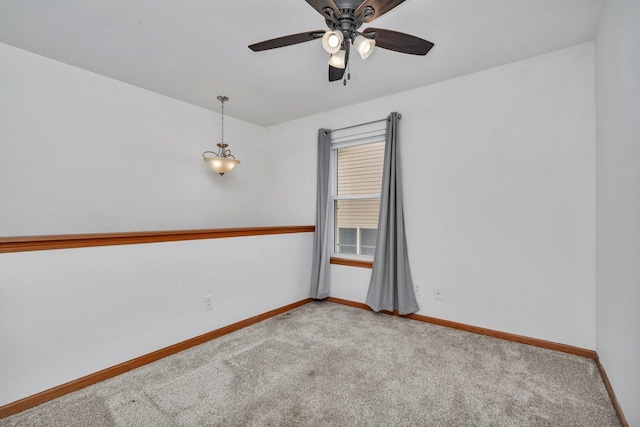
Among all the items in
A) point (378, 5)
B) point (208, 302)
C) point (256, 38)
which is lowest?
point (208, 302)

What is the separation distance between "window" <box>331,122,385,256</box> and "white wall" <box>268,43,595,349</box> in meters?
0.40

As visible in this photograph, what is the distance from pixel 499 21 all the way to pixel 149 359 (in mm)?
3504

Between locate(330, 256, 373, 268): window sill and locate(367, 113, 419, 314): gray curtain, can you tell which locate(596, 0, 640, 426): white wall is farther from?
locate(330, 256, 373, 268): window sill

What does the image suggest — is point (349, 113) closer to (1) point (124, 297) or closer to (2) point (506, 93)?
(2) point (506, 93)

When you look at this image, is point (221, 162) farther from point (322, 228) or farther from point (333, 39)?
point (333, 39)

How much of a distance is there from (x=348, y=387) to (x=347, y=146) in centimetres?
268

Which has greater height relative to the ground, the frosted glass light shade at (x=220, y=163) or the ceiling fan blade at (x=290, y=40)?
the ceiling fan blade at (x=290, y=40)

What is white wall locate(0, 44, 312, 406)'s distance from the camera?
174cm

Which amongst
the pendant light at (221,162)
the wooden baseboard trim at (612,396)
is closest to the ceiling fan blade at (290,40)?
the pendant light at (221,162)

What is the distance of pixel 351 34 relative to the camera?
5.27 feet

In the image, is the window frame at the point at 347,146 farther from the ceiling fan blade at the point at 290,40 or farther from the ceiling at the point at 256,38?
the ceiling fan blade at the point at 290,40

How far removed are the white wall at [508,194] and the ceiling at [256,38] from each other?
24 centimetres

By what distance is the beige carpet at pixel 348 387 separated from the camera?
158 centimetres

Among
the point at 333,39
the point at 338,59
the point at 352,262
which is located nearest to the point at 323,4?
the point at 333,39
